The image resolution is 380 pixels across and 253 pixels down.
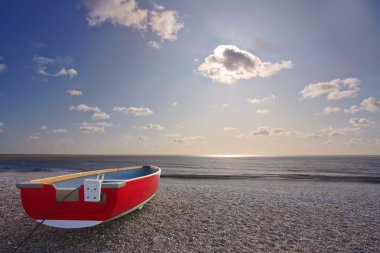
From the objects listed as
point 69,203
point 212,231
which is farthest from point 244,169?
point 69,203

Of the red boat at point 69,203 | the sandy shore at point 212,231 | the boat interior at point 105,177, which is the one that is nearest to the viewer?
the red boat at point 69,203

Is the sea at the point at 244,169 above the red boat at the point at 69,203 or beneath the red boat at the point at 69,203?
beneath

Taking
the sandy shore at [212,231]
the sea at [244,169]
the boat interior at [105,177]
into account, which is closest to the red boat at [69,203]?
the boat interior at [105,177]

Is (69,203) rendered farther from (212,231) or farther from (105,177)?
(105,177)

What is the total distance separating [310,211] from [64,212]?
894 centimetres

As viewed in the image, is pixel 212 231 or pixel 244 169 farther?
pixel 244 169

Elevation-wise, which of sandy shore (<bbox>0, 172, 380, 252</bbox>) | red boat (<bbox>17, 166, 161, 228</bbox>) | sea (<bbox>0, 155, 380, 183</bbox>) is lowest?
sea (<bbox>0, 155, 380, 183</bbox>)

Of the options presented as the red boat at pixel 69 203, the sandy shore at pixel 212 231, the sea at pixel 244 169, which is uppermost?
the red boat at pixel 69 203

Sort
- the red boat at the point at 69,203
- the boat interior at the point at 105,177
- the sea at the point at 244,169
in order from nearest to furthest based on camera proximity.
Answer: the red boat at the point at 69,203, the boat interior at the point at 105,177, the sea at the point at 244,169

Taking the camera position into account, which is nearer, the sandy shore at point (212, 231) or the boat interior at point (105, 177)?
the sandy shore at point (212, 231)

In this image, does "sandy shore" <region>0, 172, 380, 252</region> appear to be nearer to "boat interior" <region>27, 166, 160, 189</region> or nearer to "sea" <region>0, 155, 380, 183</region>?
"boat interior" <region>27, 166, 160, 189</region>

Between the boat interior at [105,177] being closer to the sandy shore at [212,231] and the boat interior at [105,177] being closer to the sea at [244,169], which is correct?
the sandy shore at [212,231]

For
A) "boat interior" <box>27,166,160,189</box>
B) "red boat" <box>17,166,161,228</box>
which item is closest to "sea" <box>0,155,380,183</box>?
"boat interior" <box>27,166,160,189</box>

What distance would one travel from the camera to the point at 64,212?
6.21 meters
